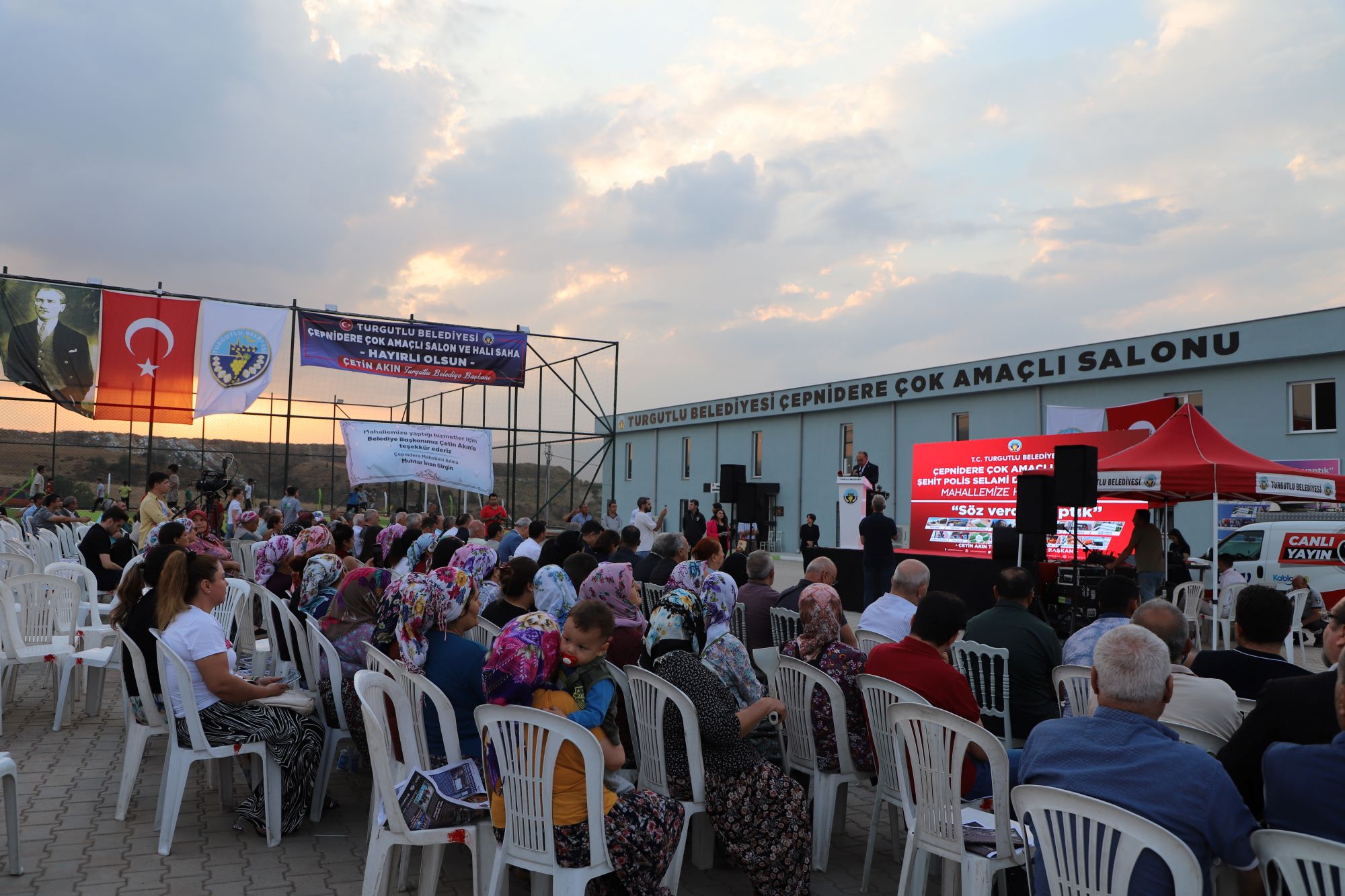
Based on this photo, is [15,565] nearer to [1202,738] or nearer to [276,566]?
[276,566]

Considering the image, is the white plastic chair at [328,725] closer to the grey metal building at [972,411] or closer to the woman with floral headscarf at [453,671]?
the woman with floral headscarf at [453,671]

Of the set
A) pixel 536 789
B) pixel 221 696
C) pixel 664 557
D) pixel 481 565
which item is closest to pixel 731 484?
pixel 664 557

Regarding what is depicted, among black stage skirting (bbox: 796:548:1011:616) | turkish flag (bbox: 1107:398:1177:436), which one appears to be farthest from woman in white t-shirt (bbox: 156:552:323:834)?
turkish flag (bbox: 1107:398:1177:436)

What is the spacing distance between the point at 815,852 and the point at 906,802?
87 cm

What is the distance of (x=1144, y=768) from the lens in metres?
2.29

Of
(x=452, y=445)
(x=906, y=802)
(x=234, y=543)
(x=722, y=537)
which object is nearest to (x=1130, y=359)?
(x=722, y=537)

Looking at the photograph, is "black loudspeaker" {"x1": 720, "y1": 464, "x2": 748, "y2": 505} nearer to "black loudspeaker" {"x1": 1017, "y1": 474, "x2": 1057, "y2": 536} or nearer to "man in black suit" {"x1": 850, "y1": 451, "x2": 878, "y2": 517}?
"man in black suit" {"x1": 850, "y1": 451, "x2": 878, "y2": 517}

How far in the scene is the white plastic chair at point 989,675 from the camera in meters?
4.39

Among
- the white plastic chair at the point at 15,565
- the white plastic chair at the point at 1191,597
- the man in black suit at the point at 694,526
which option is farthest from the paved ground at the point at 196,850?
the man in black suit at the point at 694,526

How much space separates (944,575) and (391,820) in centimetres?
1214

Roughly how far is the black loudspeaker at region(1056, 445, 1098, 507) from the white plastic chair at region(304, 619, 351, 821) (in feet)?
26.6

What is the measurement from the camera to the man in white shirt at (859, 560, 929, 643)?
17.1 ft

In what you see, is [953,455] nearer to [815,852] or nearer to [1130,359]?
[1130,359]

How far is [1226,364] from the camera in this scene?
1892 centimetres
